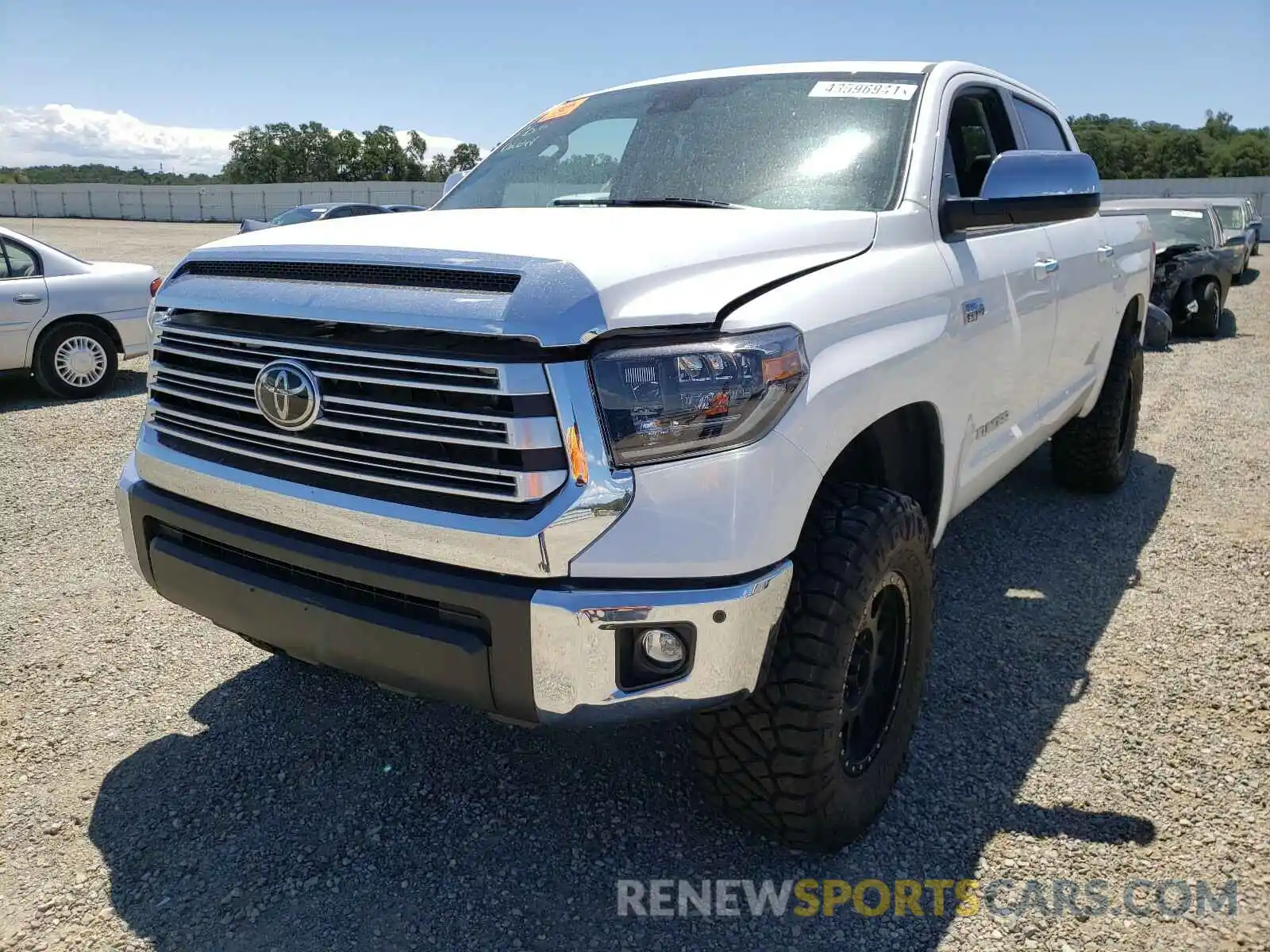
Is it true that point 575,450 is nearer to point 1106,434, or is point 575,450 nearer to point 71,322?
point 1106,434

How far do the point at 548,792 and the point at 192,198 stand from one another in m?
60.8

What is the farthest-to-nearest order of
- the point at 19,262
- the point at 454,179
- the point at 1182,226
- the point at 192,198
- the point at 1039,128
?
the point at 192,198 < the point at 1182,226 < the point at 19,262 < the point at 1039,128 < the point at 454,179

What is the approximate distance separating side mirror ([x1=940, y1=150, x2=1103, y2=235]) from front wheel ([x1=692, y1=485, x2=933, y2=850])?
970mm

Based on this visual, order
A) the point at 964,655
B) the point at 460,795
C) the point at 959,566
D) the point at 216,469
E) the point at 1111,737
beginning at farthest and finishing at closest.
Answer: the point at 959,566
the point at 964,655
the point at 1111,737
the point at 460,795
the point at 216,469

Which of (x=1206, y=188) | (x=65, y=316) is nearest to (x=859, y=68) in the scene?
(x=65, y=316)

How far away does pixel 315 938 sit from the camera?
2.21 meters

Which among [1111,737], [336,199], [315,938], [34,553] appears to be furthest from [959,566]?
[336,199]

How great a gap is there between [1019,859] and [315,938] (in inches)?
67.0

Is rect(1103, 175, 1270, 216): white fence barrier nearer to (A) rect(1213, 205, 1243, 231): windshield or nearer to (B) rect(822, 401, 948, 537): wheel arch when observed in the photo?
(A) rect(1213, 205, 1243, 231): windshield

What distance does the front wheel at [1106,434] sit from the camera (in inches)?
196

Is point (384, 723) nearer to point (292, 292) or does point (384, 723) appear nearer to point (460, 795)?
point (460, 795)

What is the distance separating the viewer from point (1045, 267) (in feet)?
11.6

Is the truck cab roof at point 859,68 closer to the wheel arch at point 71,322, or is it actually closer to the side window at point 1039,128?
the side window at point 1039,128

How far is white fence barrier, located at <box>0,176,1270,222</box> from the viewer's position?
1935 inches
